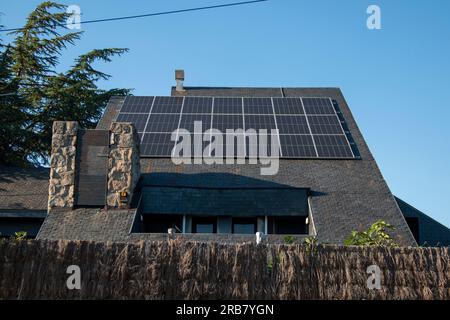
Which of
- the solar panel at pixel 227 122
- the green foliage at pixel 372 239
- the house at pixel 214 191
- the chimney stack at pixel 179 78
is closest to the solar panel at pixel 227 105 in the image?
the solar panel at pixel 227 122

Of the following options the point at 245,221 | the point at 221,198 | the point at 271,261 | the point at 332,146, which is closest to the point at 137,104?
the point at 221,198

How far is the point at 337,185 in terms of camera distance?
18109 millimetres

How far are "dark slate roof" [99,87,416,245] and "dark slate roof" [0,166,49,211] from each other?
2.95 metres

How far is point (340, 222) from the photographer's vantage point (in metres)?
16.1

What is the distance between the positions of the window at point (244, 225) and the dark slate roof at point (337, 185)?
133 centimetres

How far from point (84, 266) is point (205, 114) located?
1302 centimetres

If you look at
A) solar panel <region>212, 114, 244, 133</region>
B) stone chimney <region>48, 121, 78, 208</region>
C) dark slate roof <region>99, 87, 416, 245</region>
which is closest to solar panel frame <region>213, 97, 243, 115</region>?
solar panel <region>212, 114, 244, 133</region>

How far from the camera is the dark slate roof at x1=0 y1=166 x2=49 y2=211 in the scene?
17531mm

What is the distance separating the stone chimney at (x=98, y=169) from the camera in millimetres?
16625

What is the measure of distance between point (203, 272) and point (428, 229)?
12.1 meters
